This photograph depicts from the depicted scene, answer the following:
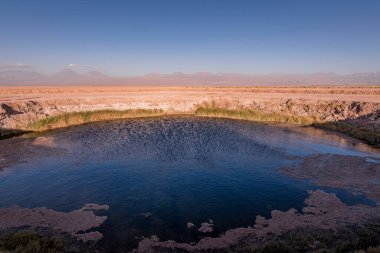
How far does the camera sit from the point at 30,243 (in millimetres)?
11641

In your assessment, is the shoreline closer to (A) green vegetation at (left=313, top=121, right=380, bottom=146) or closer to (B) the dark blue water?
(A) green vegetation at (left=313, top=121, right=380, bottom=146)

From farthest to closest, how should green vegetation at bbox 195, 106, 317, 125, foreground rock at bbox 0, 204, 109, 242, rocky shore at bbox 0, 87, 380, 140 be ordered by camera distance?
green vegetation at bbox 195, 106, 317, 125
rocky shore at bbox 0, 87, 380, 140
foreground rock at bbox 0, 204, 109, 242

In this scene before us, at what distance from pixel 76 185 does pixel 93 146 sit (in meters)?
10.1

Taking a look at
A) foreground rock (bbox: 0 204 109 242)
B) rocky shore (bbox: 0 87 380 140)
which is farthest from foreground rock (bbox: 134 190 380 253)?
rocky shore (bbox: 0 87 380 140)

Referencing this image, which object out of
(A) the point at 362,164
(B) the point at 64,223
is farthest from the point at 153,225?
(A) the point at 362,164

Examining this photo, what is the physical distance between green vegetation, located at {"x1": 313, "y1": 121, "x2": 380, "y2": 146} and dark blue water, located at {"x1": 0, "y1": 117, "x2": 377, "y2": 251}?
2164 millimetres

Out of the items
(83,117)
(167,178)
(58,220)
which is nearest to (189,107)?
(83,117)

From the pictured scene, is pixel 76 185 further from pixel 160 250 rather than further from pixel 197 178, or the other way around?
pixel 160 250

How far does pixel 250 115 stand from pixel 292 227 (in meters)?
33.5

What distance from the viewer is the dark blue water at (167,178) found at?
15.0 m

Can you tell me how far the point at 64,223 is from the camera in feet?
46.3

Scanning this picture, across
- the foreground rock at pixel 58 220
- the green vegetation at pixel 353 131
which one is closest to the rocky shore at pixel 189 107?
the green vegetation at pixel 353 131

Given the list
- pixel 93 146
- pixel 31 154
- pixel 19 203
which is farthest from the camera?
pixel 93 146

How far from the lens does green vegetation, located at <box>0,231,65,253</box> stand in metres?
11.2
